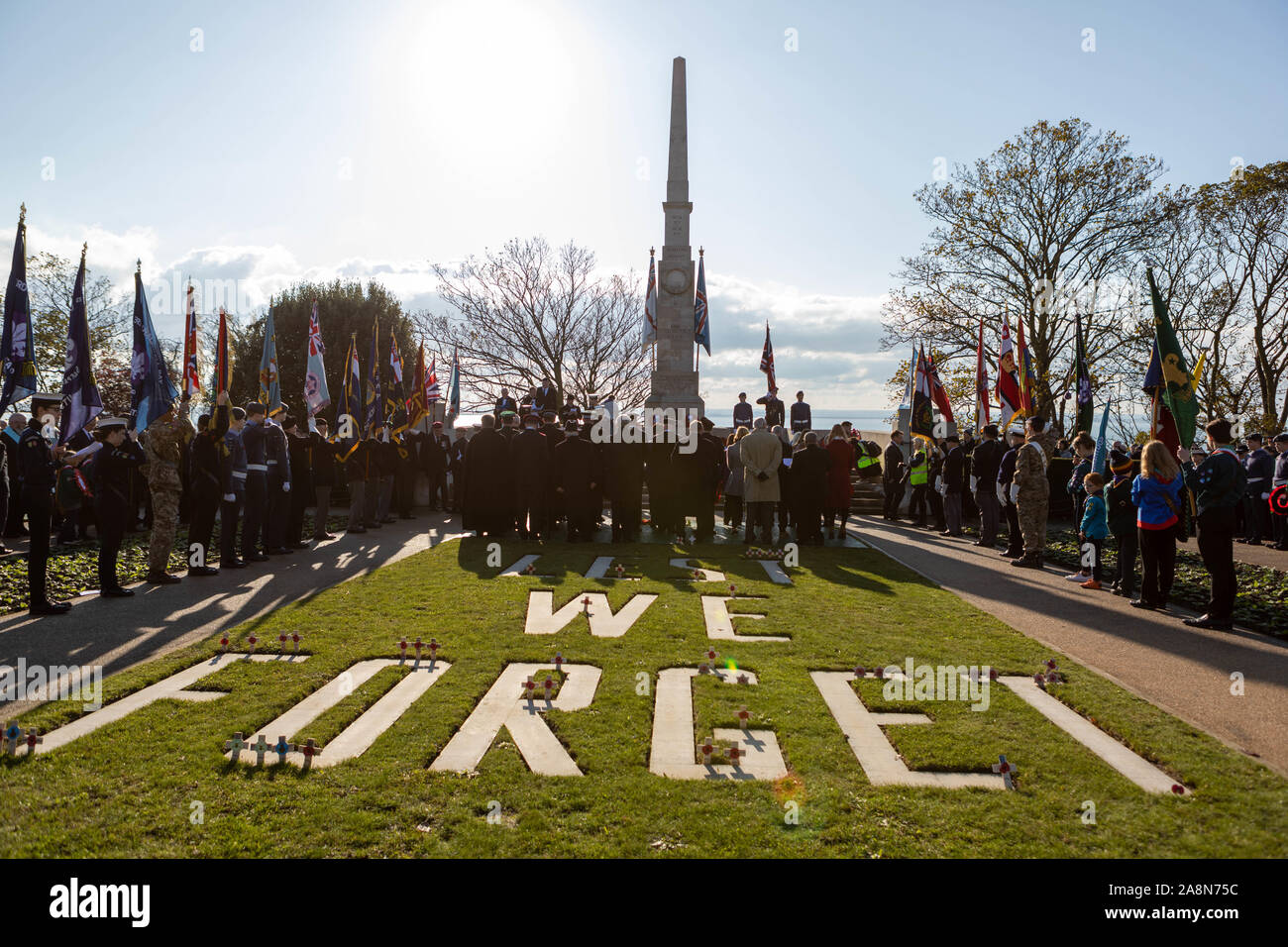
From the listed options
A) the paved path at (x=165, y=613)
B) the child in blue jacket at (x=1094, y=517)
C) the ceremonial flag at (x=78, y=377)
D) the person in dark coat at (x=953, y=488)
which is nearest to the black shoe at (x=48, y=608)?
the paved path at (x=165, y=613)

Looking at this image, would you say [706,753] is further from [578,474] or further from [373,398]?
[373,398]

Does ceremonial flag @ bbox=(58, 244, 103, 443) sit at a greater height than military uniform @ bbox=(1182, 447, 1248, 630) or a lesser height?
greater

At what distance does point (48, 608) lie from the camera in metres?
8.41

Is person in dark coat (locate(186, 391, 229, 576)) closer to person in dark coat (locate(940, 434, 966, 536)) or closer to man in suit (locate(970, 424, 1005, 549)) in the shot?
man in suit (locate(970, 424, 1005, 549))

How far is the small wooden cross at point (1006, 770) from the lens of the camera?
4.34m

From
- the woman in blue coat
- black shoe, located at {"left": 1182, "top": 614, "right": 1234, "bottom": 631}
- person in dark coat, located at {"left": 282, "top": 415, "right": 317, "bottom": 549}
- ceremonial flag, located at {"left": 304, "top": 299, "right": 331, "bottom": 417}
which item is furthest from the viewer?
ceremonial flag, located at {"left": 304, "top": 299, "right": 331, "bottom": 417}

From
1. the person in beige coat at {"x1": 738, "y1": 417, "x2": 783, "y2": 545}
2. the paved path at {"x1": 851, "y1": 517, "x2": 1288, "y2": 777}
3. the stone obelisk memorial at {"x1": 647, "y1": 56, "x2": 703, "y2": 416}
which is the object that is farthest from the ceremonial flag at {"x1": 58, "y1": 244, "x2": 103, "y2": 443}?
the stone obelisk memorial at {"x1": 647, "y1": 56, "x2": 703, "y2": 416}

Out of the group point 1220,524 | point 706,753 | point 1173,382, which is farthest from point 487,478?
point 1220,524

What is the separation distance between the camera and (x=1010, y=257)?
31.8m

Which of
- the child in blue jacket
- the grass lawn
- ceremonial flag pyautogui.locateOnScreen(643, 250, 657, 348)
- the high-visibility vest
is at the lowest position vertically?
the grass lawn

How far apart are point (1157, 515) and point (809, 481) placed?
6.27 meters

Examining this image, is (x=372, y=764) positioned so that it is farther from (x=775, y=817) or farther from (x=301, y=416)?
(x=301, y=416)

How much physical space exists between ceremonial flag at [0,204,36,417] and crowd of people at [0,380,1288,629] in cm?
39

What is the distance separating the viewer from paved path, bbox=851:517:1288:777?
5500mm
